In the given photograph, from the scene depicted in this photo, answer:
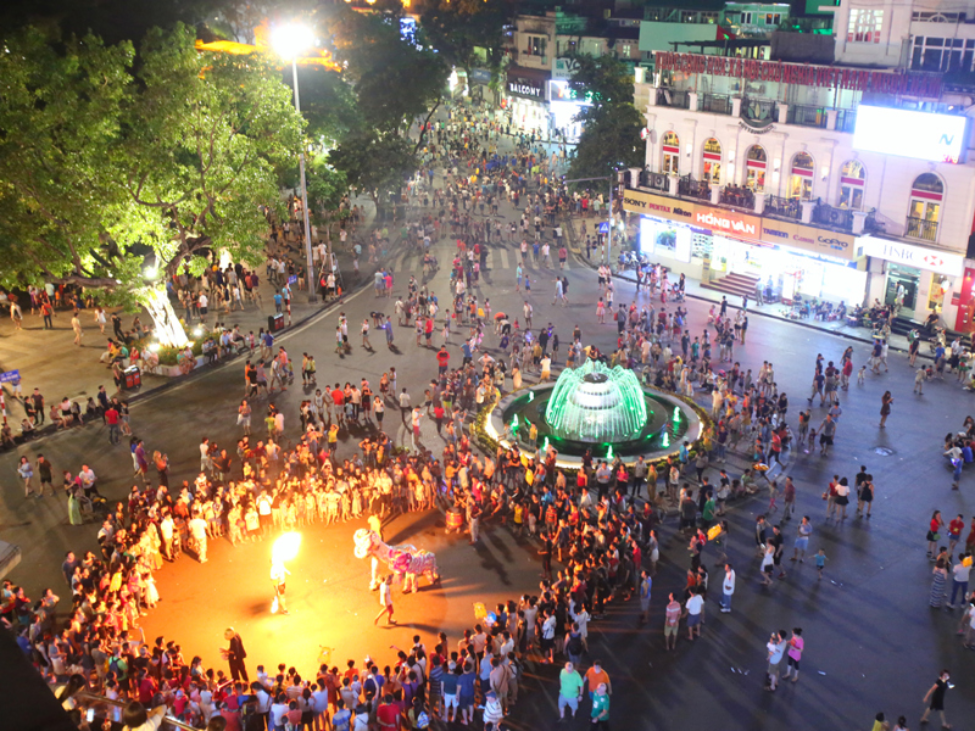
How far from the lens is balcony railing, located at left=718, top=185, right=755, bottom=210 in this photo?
42.3m

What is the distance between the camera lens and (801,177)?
134ft

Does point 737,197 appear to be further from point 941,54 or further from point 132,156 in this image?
point 132,156

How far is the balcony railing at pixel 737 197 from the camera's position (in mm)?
42281

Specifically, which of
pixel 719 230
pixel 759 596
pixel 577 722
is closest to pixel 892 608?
pixel 759 596

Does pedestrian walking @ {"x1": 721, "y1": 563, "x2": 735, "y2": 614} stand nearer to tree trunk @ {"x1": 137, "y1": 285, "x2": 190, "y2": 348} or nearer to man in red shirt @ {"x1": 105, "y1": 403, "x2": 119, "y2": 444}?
man in red shirt @ {"x1": 105, "y1": 403, "x2": 119, "y2": 444}

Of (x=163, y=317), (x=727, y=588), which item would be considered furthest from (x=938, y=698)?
(x=163, y=317)

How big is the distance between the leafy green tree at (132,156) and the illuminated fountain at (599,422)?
13.5 metres

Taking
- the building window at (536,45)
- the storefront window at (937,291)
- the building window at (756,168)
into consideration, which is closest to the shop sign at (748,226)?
the building window at (756,168)

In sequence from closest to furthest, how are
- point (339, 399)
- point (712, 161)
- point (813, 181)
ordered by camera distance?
point (339, 399), point (813, 181), point (712, 161)

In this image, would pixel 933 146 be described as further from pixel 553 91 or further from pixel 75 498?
pixel 553 91

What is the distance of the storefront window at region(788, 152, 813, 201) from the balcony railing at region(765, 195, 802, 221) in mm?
608

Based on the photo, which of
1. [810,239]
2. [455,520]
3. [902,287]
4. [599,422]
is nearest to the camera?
[455,520]

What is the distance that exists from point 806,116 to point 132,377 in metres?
→ 31.3

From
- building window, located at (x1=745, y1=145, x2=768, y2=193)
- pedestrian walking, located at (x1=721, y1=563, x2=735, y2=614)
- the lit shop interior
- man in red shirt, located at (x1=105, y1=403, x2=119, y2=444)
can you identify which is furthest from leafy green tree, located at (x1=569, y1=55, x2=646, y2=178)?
pedestrian walking, located at (x1=721, y1=563, x2=735, y2=614)
